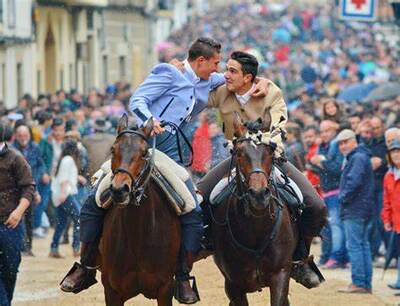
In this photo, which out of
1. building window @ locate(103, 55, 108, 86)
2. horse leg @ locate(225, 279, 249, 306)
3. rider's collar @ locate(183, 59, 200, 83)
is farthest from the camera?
building window @ locate(103, 55, 108, 86)

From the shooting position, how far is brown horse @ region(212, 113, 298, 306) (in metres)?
13.2

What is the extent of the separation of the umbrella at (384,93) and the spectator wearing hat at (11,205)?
19.8m

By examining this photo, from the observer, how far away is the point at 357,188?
19.5 m

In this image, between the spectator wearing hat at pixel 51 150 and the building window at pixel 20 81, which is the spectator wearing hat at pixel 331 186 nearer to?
the spectator wearing hat at pixel 51 150

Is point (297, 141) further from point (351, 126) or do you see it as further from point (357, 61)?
point (357, 61)

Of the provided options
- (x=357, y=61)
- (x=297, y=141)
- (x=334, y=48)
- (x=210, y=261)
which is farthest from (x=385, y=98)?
(x=334, y=48)

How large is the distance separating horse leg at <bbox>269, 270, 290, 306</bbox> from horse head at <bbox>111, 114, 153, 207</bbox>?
5.43ft

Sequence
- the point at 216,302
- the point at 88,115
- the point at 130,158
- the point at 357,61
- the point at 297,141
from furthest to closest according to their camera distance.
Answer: the point at 357,61, the point at 88,115, the point at 297,141, the point at 216,302, the point at 130,158

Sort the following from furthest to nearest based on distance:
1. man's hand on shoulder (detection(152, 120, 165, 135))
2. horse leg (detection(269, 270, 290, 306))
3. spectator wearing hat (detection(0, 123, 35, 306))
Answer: spectator wearing hat (detection(0, 123, 35, 306)) → horse leg (detection(269, 270, 290, 306)) → man's hand on shoulder (detection(152, 120, 165, 135))

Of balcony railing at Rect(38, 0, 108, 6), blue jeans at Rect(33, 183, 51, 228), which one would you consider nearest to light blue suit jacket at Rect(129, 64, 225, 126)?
blue jeans at Rect(33, 183, 51, 228)

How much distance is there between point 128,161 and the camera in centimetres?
1234

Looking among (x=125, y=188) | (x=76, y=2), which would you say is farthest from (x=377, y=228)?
(x=76, y=2)

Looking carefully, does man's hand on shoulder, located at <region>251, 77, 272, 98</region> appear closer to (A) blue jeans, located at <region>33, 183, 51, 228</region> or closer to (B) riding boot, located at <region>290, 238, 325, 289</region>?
(B) riding boot, located at <region>290, 238, 325, 289</region>

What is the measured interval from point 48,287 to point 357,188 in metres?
3.72
